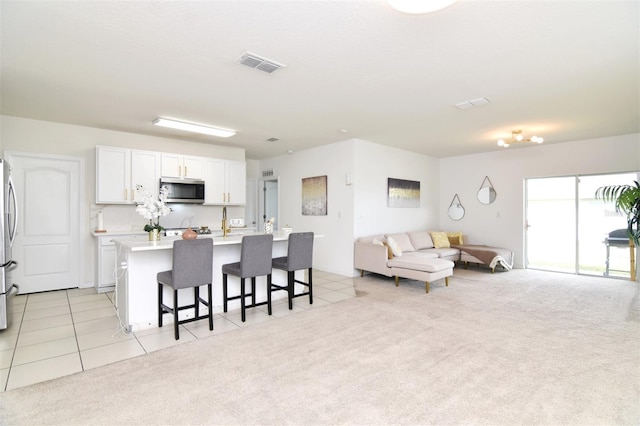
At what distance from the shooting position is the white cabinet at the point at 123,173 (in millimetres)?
4969

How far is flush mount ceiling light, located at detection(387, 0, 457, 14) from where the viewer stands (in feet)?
6.14

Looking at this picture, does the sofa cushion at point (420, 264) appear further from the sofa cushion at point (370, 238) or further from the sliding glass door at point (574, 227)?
the sliding glass door at point (574, 227)

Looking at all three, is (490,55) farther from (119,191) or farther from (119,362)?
(119,191)

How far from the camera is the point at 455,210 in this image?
7.99 meters

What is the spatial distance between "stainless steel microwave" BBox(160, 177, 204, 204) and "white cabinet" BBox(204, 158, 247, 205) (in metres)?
0.16

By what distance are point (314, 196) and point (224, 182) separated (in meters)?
1.85

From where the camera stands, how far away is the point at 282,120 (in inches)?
186

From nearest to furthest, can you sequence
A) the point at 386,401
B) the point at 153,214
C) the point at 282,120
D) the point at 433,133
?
1. the point at 386,401
2. the point at 153,214
3. the point at 282,120
4. the point at 433,133

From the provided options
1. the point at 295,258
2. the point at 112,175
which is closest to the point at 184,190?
the point at 112,175

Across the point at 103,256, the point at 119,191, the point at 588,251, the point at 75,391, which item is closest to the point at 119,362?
the point at 75,391

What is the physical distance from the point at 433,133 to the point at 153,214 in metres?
4.57

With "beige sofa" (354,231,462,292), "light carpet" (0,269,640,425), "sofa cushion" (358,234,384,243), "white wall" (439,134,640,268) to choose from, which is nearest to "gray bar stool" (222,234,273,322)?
"light carpet" (0,269,640,425)

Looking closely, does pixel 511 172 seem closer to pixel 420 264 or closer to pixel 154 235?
pixel 420 264

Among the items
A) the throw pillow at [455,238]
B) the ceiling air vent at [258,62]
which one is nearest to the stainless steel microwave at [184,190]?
the ceiling air vent at [258,62]
